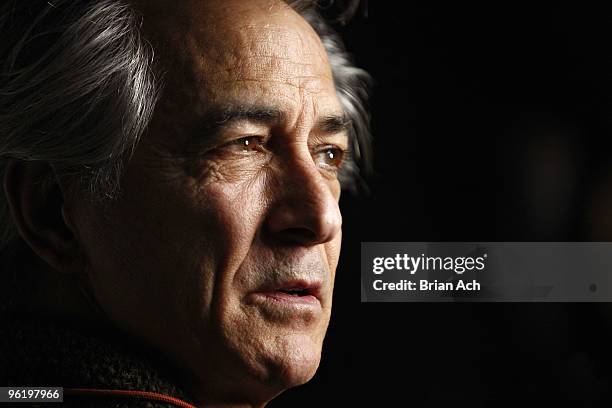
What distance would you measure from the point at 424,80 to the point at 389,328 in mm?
556

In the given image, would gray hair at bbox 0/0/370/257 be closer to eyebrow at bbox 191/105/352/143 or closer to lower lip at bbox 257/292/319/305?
eyebrow at bbox 191/105/352/143

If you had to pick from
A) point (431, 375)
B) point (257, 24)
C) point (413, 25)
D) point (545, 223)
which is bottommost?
point (431, 375)

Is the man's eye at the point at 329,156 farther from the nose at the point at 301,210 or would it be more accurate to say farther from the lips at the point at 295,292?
the lips at the point at 295,292

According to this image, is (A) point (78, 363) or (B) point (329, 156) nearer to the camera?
(A) point (78, 363)

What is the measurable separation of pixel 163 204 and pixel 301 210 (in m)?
0.20

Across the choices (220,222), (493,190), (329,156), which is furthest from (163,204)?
(493,190)

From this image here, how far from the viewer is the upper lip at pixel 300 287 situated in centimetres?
109

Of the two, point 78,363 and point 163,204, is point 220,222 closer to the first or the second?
point 163,204

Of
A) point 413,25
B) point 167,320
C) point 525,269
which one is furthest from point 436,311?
point 167,320

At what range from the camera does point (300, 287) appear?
3.67 ft

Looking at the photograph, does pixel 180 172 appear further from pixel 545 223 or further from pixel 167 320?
pixel 545 223

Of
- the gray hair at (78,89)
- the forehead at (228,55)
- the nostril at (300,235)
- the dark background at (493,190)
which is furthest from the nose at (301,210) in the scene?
the dark background at (493,190)

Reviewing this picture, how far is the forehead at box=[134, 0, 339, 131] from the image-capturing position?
1.11m

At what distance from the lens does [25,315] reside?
1.14 m
